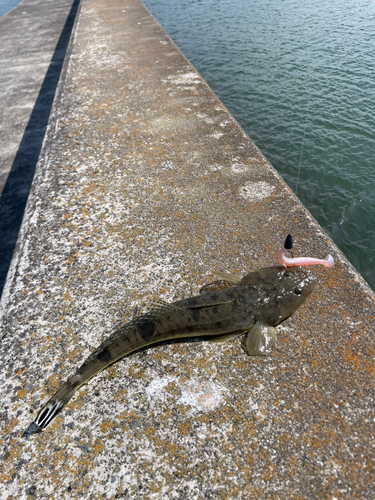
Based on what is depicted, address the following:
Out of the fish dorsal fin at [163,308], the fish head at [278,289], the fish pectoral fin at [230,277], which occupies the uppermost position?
the fish dorsal fin at [163,308]

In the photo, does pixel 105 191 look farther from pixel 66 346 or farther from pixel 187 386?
pixel 187 386

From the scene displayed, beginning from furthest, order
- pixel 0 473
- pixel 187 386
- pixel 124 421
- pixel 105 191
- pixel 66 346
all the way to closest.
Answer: pixel 105 191 → pixel 66 346 → pixel 187 386 → pixel 124 421 → pixel 0 473

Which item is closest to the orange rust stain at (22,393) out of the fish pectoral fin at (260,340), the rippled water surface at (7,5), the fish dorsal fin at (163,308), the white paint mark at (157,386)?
the white paint mark at (157,386)

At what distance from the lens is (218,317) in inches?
105

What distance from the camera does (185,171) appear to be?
4277 mm

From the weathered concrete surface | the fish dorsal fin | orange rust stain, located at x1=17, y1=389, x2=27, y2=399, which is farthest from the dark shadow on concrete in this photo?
the fish dorsal fin

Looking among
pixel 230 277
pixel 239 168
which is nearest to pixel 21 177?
pixel 239 168

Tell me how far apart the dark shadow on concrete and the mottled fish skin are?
241 cm

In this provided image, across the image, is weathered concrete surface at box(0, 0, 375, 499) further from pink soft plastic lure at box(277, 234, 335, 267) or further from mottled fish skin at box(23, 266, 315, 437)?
pink soft plastic lure at box(277, 234, 335, 267)

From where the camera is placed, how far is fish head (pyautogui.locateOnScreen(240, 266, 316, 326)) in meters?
2.69

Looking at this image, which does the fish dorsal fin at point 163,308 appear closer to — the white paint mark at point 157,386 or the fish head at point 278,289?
the white paint mark at point 157,386

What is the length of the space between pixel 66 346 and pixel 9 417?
579 millimetres

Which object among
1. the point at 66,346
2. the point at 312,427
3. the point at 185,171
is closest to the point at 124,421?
the point at 66,346

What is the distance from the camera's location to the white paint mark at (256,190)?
152 inches
